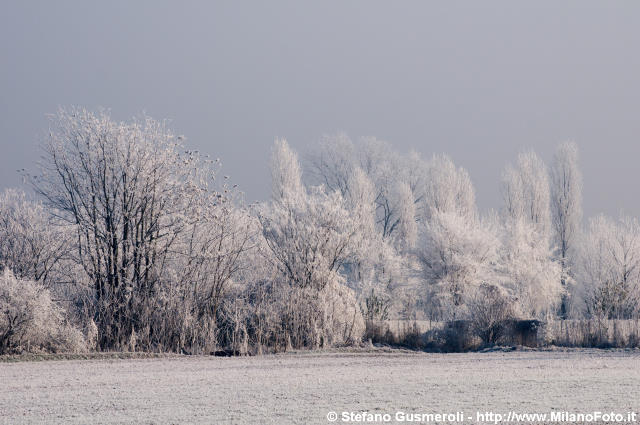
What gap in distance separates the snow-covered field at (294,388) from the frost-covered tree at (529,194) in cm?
3176

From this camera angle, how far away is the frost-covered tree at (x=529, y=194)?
48.8 m

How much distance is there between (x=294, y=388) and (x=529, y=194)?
1593 inches

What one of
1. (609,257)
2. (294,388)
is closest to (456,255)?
(609,257)

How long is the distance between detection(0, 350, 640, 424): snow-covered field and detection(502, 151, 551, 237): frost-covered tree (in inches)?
1250

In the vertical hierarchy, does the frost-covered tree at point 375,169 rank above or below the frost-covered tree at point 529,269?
above

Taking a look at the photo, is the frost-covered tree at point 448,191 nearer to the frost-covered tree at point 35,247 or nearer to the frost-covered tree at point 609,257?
the frost-covered tree at point 609,257

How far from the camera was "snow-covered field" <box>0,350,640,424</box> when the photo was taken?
9789 mm

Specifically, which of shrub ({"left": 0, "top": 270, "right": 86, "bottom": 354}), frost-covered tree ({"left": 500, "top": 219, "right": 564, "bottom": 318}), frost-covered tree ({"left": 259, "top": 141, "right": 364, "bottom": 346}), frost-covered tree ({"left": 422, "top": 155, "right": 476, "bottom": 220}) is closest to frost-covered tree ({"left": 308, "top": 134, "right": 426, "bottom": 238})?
frost-covered tree ({"left": 422, "top": 155, "right": 476, "bottom": 220})

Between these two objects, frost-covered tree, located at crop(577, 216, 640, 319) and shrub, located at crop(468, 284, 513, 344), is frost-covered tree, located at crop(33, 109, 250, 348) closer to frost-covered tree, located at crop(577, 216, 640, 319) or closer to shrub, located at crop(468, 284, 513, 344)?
shrub, located at crop(468, 284, 513, 344)

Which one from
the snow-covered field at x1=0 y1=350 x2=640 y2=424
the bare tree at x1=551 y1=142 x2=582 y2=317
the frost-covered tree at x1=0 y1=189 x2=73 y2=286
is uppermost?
the bare tree at x1=551 y1=142 x2=582 y2=317

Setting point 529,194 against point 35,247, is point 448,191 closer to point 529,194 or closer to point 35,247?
point 529,194

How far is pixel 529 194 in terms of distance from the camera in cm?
4947

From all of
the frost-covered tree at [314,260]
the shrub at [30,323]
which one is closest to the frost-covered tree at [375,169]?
the frost-covered tree at [314,260]

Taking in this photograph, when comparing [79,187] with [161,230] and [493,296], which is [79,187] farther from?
[493,296]
